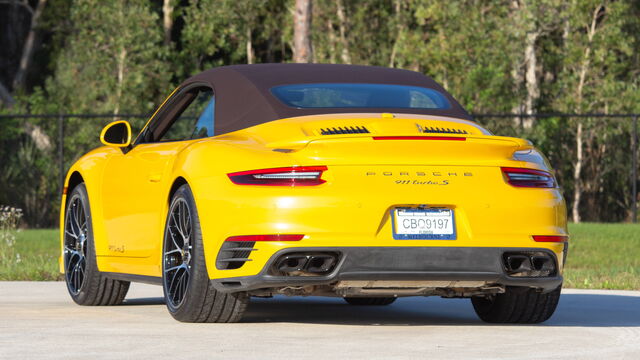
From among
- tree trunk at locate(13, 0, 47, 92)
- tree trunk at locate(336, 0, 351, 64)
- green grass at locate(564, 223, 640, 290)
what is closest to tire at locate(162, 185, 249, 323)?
green grass at locate(564, 223, 640, 290)

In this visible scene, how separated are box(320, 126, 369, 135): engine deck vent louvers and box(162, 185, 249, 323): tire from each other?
916 mm

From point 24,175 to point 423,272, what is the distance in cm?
1933

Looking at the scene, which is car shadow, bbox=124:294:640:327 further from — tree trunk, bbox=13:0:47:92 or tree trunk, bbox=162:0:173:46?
tree trunk, bbox=13:0:47:92

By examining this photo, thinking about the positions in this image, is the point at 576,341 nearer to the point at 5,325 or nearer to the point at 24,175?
the point at 5,325

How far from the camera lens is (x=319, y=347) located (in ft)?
23.6

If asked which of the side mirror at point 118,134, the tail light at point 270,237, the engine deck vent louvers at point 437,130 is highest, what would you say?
the engine deck vent louvers at point 437,130

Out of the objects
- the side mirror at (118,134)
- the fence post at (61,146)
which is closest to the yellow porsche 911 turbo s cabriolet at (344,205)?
the side mirror at (118,134)

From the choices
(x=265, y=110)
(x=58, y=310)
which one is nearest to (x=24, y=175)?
(x=58, y=310)

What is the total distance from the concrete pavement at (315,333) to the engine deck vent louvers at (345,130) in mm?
1147

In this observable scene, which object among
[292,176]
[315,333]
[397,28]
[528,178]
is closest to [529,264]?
[528,178]

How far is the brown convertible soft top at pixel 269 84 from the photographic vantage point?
8328 millimetres

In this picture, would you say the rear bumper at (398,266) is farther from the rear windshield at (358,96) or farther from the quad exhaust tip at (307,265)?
the rear windshield at (358,96)

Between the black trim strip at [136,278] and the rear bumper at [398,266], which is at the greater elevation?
the rear bumper at [398,266]

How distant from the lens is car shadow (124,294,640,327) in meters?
8.88
